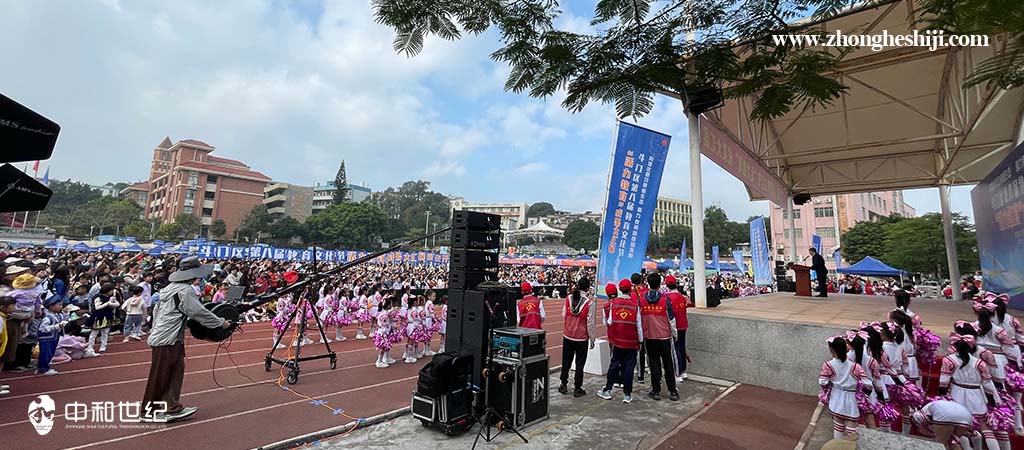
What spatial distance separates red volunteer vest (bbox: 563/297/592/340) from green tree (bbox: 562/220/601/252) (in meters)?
73.5

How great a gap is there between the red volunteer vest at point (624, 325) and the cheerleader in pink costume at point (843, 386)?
2.09 meters

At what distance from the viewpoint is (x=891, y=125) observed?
1032cm

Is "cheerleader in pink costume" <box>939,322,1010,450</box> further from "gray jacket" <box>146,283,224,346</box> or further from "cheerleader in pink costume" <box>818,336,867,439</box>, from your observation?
"gray jacket" <box>146,283,224,346</box>

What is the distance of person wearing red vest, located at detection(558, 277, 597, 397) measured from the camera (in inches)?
232

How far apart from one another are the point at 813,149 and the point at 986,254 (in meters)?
4.21

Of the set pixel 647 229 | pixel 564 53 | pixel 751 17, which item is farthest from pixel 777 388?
A: pixel 564 53

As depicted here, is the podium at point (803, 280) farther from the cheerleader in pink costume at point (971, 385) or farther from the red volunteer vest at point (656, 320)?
the cheerleader in pink costume at point (971, 385)

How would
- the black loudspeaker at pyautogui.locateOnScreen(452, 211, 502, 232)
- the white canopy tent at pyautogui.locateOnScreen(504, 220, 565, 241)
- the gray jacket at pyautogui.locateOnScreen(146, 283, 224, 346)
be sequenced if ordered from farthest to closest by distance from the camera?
the white canopy tent at pyautogui.locateOnScreen(504, 220, 565, 241) → the black loudspeaker at pyautogui.locateOnScreen(452, 211, 502, 232) → the gray jacket at pyautogui.locateOnScreen(146, 283, 224, 346)

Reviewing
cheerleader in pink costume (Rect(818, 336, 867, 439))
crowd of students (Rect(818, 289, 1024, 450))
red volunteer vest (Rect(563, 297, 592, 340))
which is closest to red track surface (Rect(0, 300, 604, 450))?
red volunteer vest (Rect(563, 297, 592, 340))

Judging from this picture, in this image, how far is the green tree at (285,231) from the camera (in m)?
57.2

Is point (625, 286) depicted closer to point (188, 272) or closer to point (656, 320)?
point (656, 320)

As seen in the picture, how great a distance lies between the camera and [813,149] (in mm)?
11234

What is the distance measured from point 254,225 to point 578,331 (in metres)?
63.6

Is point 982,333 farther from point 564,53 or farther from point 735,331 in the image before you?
point 564,53
